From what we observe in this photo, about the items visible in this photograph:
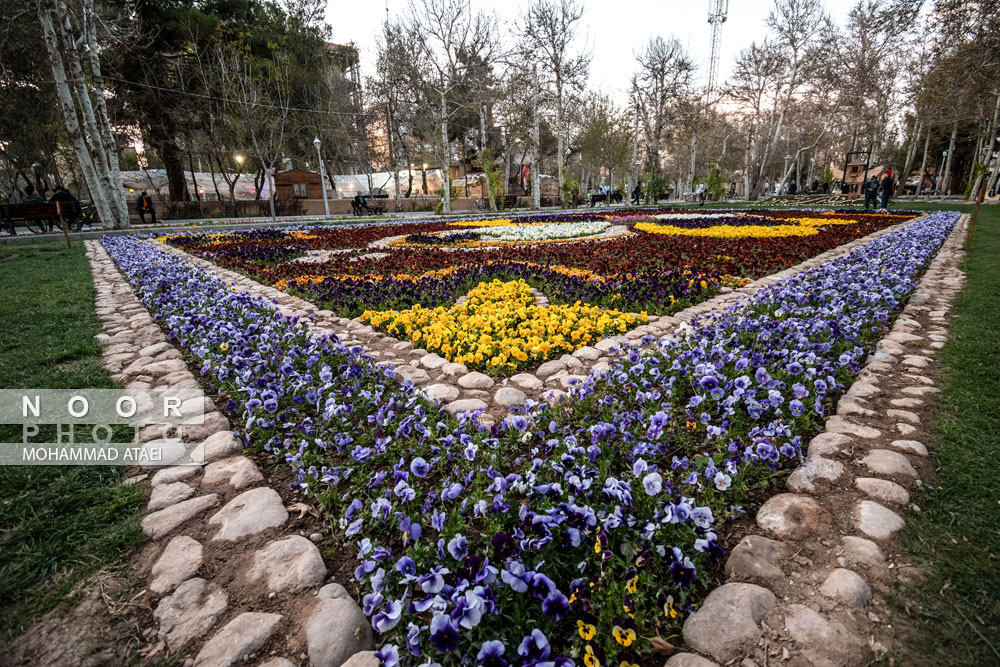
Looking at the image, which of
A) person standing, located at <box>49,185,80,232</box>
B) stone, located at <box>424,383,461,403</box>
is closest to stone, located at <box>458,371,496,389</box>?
stone, located at <box>424,383,461,403</box>

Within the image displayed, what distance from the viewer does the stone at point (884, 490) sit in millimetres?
2076

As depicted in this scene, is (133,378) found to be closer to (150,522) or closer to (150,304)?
(150,522)

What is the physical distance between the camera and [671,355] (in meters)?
3.60

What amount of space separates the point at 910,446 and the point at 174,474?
4028 mm

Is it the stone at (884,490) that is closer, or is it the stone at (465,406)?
the stone at (884,490)

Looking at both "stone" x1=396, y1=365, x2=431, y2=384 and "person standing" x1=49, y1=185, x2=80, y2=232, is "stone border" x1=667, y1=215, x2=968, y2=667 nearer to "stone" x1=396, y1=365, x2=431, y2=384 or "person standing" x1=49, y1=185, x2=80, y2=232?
"stone" x1=396, y1=365, x2=431, y2=384

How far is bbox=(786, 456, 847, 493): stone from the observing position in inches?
87.7

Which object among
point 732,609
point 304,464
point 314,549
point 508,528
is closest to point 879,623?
point 732,609

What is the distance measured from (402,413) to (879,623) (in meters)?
2.39

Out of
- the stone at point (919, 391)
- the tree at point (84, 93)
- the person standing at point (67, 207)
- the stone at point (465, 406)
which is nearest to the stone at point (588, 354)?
the stone at point (465, 406)

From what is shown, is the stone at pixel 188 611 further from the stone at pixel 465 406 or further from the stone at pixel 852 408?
the stone at pixel 852 408

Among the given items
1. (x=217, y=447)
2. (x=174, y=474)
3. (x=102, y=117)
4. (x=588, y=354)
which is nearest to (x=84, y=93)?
(x=102, y=117)

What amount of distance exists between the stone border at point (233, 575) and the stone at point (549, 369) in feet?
6.83

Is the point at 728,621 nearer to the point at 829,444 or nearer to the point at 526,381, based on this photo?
the point at 829,444
